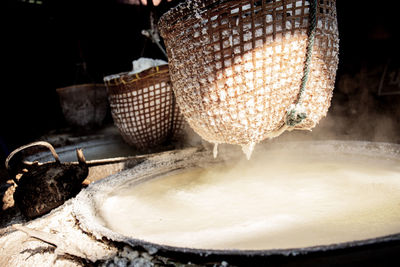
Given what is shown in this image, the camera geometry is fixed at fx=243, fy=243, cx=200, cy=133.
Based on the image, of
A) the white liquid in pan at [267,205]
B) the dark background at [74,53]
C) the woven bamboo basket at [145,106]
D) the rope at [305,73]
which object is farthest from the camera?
the dark background at [74,53]

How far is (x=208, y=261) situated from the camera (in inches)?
32.2

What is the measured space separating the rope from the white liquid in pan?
48 centimetres

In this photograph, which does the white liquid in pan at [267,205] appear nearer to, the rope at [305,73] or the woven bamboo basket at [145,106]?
the rope at [305,73]

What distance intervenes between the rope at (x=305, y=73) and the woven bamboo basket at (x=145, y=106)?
1.70 metres

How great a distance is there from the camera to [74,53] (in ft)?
18.6

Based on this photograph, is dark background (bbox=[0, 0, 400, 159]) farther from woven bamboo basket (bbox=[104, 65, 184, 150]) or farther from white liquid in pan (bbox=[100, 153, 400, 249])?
white liquid in pan (bbox=[100, 153, 400, 249])

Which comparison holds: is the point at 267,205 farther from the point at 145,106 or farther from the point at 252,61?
the point at 145,106

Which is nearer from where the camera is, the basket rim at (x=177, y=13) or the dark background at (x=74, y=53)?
the basket rim at (x=177, y=13)

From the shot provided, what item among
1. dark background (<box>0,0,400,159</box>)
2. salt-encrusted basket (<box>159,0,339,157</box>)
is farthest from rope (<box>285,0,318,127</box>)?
dark background (<box>0,0,400,159</box>)

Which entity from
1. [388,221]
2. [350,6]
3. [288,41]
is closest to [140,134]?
[288,41]

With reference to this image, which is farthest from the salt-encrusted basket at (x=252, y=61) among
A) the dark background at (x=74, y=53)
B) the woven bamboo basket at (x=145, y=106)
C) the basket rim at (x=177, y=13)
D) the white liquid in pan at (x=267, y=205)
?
the dark background at (x=74, y=53)

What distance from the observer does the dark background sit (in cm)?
374

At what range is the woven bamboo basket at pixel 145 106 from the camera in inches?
97.5

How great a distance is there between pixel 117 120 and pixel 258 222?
2.17 m
